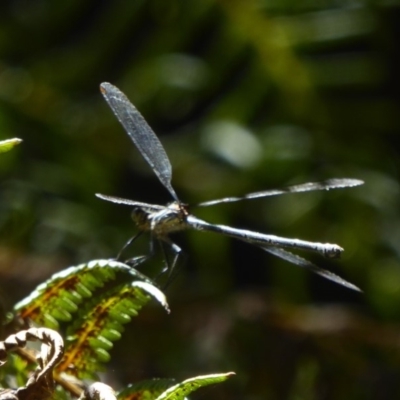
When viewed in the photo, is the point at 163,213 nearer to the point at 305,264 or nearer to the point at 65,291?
the point at 305,264

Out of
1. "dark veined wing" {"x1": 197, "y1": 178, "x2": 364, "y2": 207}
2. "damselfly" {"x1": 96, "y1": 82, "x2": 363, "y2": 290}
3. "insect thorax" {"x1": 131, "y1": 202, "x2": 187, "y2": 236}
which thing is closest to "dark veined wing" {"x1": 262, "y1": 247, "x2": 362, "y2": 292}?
"damselfly" {"x1": 96, "y1": 82, "x2": 363, "y2": 290}

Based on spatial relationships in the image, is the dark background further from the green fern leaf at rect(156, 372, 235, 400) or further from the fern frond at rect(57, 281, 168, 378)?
the green fern leaf at rect(156, 372, 235, 400)

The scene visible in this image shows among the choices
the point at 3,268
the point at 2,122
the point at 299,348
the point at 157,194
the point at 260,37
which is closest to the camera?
the point at 299,348

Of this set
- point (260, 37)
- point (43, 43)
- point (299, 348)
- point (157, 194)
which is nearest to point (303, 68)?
point (260, 37)

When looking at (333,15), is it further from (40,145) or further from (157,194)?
(40,145)

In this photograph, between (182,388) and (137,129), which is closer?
(182,388)

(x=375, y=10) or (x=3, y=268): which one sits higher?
(x=375, y=10)

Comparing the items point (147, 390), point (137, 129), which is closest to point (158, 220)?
point (137, 129)
